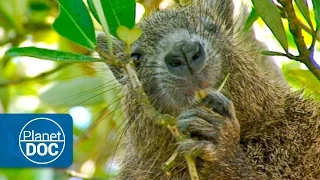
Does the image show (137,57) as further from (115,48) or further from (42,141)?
(42,141)

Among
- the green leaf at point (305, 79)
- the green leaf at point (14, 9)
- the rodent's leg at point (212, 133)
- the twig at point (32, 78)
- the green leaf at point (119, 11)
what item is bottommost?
the rodent's leg at point (212, 133)

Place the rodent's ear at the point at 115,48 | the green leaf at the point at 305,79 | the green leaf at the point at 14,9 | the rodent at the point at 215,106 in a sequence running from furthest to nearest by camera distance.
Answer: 1. the green leaf at the point at 14,9
2. the rodent's ear at the point at 115,48
3. the green leaf at the point at 305,79
4. the rodent at the point at 215,106

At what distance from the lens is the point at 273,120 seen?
147 inches

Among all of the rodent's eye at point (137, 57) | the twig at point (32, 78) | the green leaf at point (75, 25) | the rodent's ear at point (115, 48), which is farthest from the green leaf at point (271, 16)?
the twig at point (32, 78)

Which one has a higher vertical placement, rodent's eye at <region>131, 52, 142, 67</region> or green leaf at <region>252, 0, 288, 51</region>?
rodent's eye at <region>131, 52, 142, 67</region>

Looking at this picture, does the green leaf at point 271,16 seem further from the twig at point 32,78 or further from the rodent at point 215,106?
the twig at point 32,78

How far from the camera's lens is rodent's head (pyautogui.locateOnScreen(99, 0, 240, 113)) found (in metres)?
3.25

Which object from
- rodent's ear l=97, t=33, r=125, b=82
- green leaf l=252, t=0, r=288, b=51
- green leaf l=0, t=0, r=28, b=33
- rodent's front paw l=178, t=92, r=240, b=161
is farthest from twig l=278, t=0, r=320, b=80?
green leaf l=0, t=0, r=28, b=33

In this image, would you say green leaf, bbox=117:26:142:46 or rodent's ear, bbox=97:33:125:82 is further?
rodent's ear, bbox=97:33:125:82

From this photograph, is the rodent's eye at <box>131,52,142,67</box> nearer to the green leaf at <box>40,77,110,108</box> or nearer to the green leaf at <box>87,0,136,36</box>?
the green leaf at <box>40,77,110,108</box>

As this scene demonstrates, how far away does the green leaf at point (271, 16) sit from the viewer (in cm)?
286

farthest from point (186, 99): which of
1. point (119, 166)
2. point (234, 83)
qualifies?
point (119, 166)

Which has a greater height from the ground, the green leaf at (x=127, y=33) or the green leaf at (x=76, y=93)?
the green leaf at (x=76, y=93)

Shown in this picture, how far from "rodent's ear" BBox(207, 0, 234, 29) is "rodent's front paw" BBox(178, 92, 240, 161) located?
1.05m
